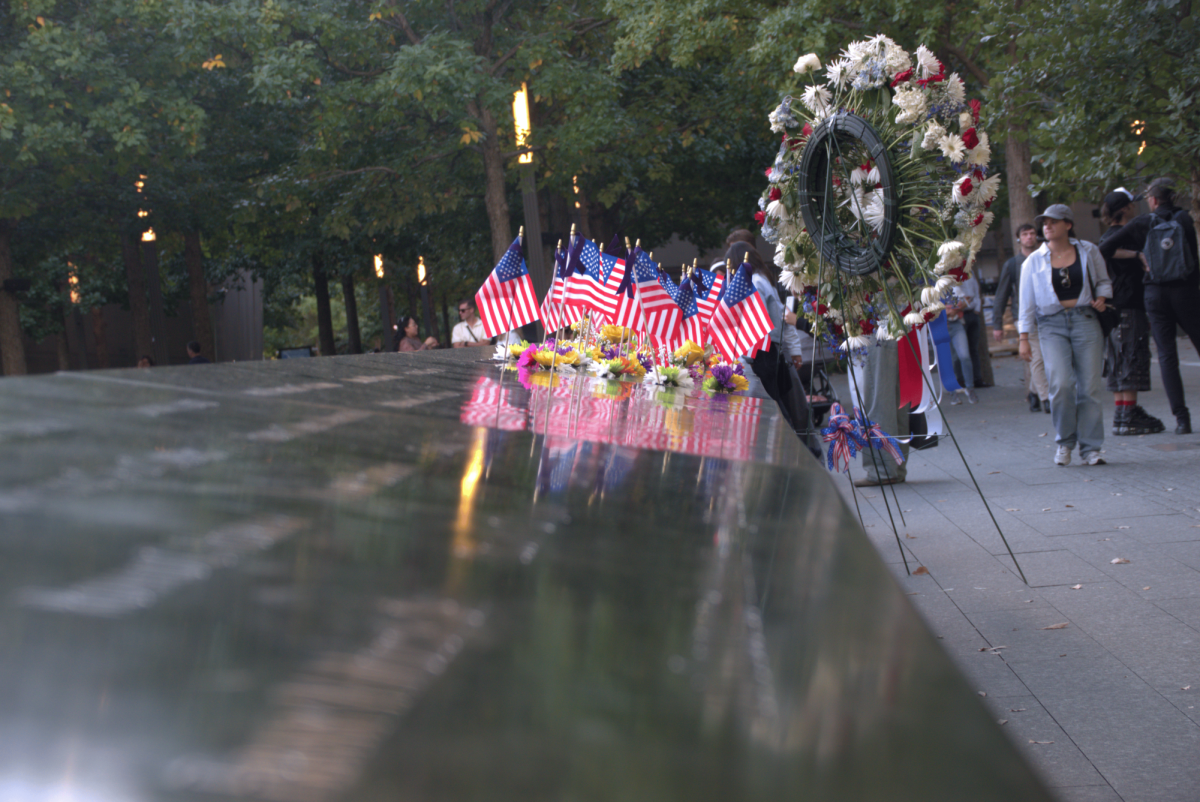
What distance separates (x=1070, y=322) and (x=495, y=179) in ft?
35.1

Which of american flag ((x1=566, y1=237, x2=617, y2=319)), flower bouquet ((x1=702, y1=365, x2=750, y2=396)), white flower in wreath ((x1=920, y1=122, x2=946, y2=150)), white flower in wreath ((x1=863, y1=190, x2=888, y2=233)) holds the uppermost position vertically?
white flower in wreath ((x1=920, y1=122, x2=946, y2=150))

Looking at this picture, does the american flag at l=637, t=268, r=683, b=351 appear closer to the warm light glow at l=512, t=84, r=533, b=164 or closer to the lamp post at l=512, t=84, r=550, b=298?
the lamp post at l=512, t=84, r=550, b=298

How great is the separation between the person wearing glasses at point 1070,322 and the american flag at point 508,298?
12.9ft

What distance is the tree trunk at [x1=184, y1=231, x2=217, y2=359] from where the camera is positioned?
21.3 meters

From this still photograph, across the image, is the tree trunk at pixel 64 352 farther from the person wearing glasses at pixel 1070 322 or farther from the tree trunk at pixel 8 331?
the person wearing glasses at pixel 1070 322

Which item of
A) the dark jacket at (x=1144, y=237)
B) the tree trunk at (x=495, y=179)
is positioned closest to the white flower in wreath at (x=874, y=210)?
the dark jacket at (x=1144, y=237)

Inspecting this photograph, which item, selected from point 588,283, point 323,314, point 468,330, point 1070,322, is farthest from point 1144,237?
point 323,314

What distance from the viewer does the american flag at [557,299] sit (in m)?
7.27

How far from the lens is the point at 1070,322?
25.4 feet

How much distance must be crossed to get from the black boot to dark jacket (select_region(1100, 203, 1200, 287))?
1205 millimetres

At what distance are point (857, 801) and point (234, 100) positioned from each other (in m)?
18.9

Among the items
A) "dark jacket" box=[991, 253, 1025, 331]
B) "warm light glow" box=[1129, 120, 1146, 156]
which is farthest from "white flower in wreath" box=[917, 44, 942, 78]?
"dark jacket" box=[991, 253, 1025, 331]

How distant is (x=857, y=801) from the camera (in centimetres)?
73

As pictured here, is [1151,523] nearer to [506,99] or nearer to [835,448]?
[835,448]
